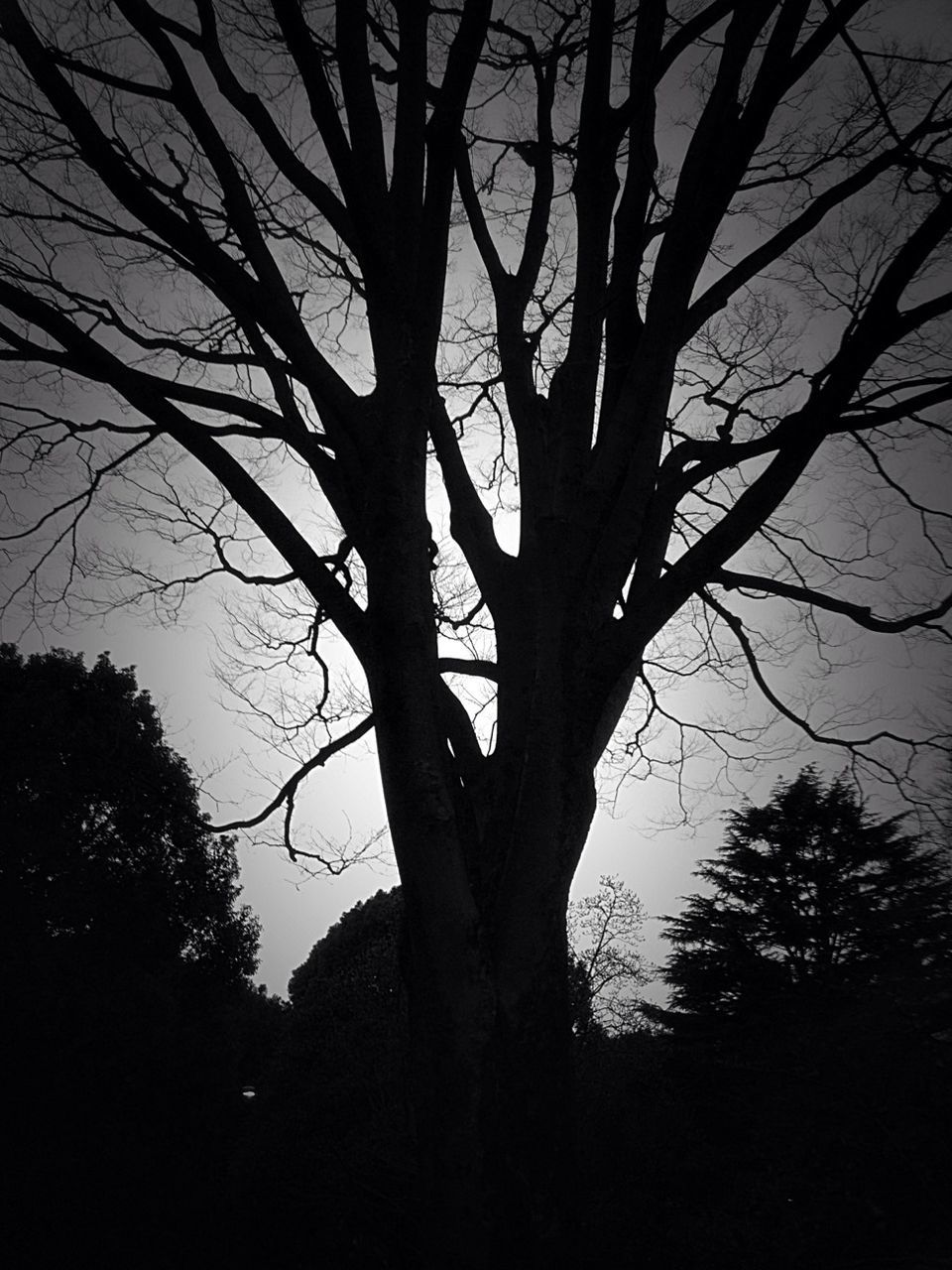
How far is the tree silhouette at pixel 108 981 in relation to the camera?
27.0 feet

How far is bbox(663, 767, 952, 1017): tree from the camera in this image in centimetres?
1042

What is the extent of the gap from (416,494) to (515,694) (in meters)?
0.93

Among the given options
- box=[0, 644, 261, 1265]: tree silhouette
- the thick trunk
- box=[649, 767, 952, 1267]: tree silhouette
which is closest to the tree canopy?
box=[0, 644, 261, 1265]: tree silhouette

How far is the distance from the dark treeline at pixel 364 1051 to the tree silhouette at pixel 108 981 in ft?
0.15

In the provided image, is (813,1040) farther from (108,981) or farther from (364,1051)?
(108,981)

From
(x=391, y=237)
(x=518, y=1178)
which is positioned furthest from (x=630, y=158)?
(x=518, y=1178)

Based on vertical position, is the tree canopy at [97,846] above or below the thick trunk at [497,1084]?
above

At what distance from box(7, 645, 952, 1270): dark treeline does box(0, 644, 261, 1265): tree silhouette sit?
0.04 m

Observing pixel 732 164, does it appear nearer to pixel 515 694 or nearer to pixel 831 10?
pixel 831 10

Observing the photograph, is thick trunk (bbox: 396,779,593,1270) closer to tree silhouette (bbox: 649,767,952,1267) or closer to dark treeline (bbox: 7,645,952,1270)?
dark treeline (bbox: 7,645,952,1270)

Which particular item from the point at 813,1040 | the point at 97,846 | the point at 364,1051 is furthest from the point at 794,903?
the point at 97,846

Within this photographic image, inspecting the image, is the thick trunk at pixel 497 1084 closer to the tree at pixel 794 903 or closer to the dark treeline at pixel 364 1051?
the dark treeline at pixel 364 1051

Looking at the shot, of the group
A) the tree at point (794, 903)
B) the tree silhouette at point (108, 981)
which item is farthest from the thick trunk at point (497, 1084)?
the tree at point (794, 903)

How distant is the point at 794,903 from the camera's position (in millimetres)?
11586
